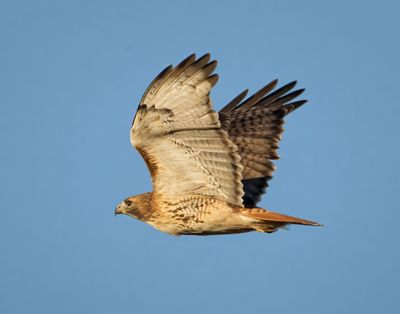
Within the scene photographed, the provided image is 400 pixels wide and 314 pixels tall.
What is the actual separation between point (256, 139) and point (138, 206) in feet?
6.27

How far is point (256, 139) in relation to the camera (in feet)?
31.0

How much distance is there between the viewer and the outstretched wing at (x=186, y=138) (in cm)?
760

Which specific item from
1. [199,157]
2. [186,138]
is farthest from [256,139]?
[186,138]

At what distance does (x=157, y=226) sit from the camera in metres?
8.49

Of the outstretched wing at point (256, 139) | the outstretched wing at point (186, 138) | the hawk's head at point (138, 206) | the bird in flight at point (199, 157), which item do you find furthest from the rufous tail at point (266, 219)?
the hawk's head at point (138, 206)

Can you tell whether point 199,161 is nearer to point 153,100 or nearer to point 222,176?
point 222,176

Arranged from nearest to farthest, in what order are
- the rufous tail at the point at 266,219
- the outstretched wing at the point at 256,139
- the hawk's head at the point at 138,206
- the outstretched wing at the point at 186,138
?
the outstretched wing at the point at 186,138 < the rufous tail at the point at 266,219 < the hawk's head at the point at 138,206 < the outstretched wing at the point at 256,139

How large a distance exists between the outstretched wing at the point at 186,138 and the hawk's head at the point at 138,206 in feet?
0.76

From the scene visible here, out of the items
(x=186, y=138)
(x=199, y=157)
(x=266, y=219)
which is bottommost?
(x=266, y=219)

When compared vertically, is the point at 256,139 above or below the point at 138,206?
above

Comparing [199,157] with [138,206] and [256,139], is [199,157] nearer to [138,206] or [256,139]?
[138,206]

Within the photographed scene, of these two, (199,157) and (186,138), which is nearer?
(186,138)

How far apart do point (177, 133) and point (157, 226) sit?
1261 mm

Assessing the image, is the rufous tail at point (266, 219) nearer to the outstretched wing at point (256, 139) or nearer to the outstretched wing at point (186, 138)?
the outstretched wing at point (186, 138)
